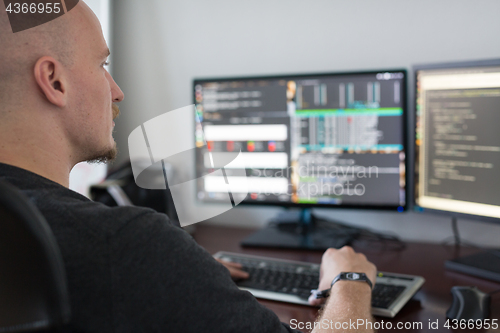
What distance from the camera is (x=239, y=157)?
143 cm

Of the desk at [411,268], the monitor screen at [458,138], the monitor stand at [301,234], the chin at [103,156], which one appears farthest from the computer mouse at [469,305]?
the chin at [103,156]

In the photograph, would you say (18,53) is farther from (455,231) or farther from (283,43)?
(455,231)

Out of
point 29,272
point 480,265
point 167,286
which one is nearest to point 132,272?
point 167,286

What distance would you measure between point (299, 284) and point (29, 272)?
0.69 meters

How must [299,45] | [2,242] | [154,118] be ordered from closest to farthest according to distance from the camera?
[2,242] → [299,45] → [154,118]

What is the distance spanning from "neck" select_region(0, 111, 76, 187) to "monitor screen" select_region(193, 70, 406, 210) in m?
0.77

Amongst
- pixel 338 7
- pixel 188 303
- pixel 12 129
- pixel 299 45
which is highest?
pixel 338 7

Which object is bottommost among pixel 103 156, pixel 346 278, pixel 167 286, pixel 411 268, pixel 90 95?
pixel 411 268

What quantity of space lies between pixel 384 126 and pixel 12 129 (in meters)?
0.99

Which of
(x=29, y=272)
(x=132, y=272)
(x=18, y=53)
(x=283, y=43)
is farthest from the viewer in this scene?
(x=283, y=43)

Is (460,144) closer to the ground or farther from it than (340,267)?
farther from it

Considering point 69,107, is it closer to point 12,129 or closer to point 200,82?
point 12,129

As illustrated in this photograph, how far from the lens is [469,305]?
0.86m

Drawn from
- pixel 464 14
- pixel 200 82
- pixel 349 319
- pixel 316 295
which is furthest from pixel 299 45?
pixel 349 319
